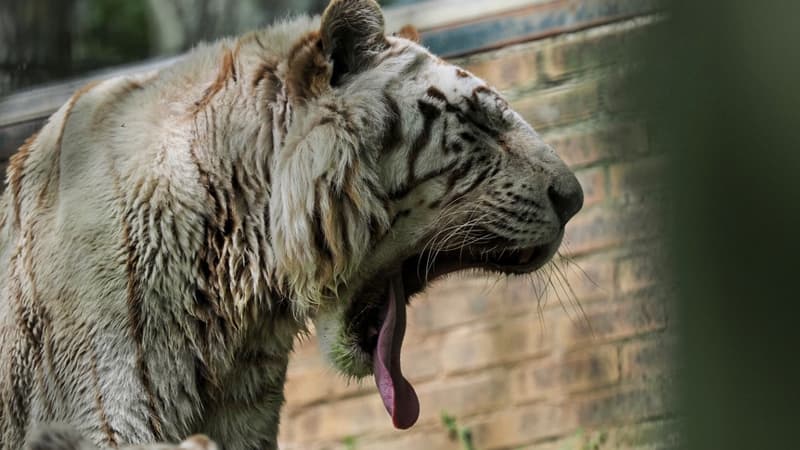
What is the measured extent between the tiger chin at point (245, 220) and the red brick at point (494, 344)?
2022mm

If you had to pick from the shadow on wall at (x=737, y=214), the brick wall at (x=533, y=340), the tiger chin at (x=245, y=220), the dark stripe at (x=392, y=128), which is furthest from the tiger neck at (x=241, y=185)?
the brick wall at (x=533, y=340)

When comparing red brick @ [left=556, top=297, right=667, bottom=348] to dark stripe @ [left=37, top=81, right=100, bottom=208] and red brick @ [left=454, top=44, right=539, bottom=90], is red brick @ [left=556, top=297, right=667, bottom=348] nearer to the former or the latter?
red brick @ [left=454, top=44, right=539, bottom=90]

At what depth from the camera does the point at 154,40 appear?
7.63 metres

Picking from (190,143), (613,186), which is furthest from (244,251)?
(613,186)

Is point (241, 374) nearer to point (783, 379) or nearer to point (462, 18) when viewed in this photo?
point (783, 379)

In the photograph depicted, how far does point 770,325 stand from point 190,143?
223cm

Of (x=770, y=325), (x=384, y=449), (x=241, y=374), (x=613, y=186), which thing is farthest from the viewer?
(x=384, y=449)

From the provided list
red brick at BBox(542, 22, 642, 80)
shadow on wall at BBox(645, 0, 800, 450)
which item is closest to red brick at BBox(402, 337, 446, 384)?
red brick at BBox(542, 22, 642, 80)

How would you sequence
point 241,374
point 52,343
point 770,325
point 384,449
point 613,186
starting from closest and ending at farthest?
point 770,325 → point 52,343 → point 241,374 → point 613,186 → point 384,449

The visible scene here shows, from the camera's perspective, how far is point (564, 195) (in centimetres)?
322

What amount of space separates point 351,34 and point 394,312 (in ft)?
2.57

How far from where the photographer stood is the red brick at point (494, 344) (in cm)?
536

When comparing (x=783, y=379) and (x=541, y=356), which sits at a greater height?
(x=783, y=379)

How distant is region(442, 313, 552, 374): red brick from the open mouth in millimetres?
1983
